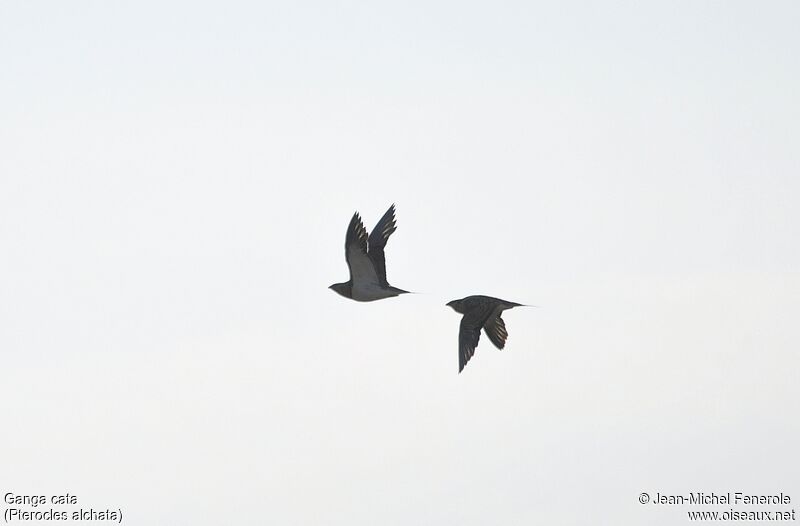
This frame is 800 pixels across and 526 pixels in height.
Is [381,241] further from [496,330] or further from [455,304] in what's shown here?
[496,330]

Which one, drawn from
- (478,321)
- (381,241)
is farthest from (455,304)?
(381,241)

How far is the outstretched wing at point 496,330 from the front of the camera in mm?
53844

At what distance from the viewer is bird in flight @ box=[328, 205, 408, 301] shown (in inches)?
2047

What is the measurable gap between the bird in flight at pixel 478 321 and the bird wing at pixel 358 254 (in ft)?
10.1

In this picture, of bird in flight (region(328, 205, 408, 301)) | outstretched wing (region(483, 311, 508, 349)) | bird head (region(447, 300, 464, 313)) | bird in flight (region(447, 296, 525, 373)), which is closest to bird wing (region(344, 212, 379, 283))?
bird in flight (region(328, 205, 408, 301))

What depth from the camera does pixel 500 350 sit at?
176 ft

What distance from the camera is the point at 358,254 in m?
52.2

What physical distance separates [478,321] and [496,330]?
31.7 inches

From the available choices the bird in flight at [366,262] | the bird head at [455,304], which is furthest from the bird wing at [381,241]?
the bird head at [455,304]

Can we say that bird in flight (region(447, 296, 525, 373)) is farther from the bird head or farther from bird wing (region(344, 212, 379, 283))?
bird wing (region(344, 212, 379, 283))

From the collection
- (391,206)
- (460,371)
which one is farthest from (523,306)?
(391,206)

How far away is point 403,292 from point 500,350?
4.42 m

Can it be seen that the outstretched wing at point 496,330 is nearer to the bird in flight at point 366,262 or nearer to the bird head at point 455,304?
the bird head at point 455,304

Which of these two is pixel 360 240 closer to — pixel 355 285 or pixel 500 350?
pixel 355 285
